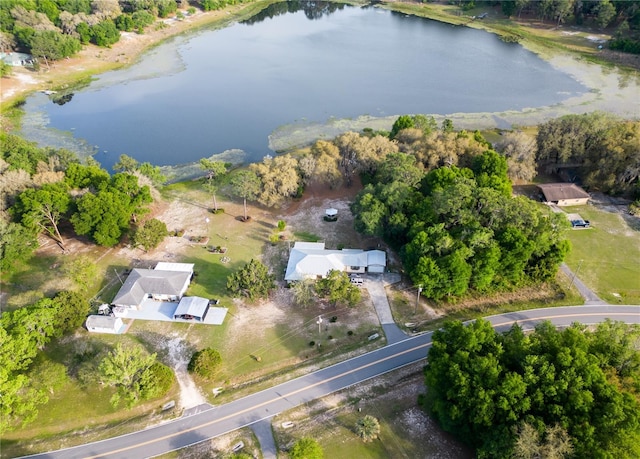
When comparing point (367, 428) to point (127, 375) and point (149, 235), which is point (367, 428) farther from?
point (149, 235)

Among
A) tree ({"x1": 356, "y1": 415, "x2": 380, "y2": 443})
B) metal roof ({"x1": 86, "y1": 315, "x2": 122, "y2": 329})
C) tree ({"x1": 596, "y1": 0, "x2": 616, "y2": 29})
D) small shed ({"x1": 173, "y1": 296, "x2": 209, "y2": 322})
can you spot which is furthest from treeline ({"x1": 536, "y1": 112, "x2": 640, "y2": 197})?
tree ({"x1": 596, "y1": 0, "x2": 616, "y2": 29})

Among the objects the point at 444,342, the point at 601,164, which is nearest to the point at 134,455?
the point at 444,342

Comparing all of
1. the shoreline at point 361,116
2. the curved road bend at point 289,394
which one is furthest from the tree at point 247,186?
the curved road bend at point 289,394

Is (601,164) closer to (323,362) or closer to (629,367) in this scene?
(629,367)

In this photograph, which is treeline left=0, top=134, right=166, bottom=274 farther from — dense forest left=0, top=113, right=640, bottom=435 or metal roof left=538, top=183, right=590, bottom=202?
metal roof left=538, top=183, right=590, bottom=202

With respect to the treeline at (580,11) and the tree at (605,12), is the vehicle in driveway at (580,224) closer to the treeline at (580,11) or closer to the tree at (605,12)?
the treeline at (580,11)
